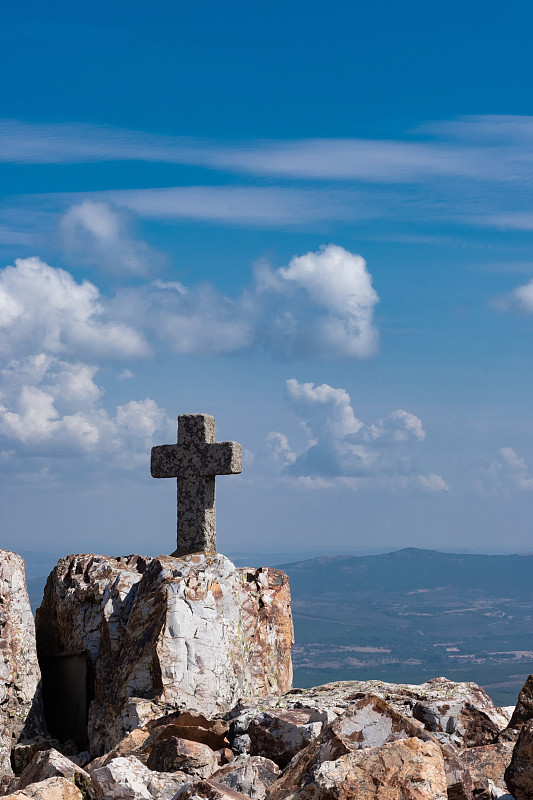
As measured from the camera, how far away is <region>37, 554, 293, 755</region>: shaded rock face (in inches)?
403

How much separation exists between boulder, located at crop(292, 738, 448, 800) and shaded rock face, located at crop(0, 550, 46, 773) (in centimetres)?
577

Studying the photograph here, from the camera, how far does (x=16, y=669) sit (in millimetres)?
11344

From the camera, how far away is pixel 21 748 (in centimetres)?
1081

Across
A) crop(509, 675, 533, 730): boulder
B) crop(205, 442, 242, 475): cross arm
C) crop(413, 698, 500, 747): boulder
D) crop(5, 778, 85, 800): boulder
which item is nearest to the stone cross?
crop(205, 442, 242, 475): cross arm

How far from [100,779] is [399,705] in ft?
10.7

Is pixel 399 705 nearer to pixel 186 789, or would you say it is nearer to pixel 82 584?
pixel 186 789

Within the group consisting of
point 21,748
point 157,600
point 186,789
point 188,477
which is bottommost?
point 21,748

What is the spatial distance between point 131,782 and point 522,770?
2.86 m

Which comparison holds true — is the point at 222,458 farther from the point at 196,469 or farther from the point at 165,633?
the point at 165,633

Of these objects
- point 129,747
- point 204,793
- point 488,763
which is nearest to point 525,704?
point 488,763

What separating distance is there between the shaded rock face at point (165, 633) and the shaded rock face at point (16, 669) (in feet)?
2.30

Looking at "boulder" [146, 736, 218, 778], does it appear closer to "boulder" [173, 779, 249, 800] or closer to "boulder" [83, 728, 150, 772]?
"boulder" [83, 728, 150, 772]

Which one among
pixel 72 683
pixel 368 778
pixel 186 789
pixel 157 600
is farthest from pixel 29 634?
pixel 368 778

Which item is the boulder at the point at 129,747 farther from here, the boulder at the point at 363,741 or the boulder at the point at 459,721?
the boulder at the point at 459,721
